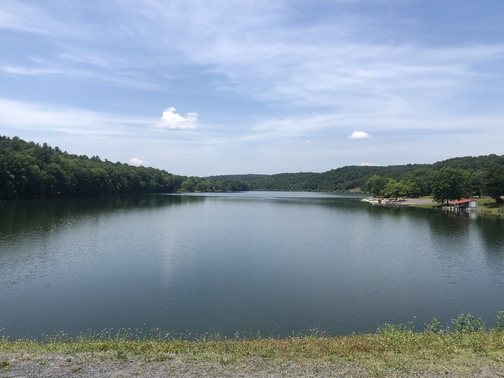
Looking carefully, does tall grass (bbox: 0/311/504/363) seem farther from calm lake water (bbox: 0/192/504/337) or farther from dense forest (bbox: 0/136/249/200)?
dense forest (bbox: 0/136/249/200)

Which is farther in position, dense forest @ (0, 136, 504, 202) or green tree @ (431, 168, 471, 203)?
green tree @ (431, 168, 471, 203)

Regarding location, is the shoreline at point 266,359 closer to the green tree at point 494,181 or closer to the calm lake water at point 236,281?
the calm lake water at point 236,281

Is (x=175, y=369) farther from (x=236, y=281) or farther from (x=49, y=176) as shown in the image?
(x=49, y=176)

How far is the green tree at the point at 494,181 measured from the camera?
6531cm

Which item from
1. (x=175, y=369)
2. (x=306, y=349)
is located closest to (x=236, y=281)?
(x=306, y=349)

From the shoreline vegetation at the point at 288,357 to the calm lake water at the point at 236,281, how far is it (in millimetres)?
3724

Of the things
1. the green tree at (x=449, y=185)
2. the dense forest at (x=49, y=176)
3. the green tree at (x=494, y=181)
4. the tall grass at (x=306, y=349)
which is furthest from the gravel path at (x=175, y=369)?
the dense forest at (x=49, y=176)

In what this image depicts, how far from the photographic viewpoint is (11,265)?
21.6 metres

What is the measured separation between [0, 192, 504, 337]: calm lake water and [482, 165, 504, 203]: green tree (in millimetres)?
33998

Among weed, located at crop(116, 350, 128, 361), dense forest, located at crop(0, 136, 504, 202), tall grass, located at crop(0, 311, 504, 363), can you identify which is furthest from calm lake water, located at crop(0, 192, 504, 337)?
dense forest, located at crop(0, 136, 504, 202)

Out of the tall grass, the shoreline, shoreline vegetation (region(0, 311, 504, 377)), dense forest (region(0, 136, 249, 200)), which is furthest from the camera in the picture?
dense forest (region(0, 136, 249, 200))

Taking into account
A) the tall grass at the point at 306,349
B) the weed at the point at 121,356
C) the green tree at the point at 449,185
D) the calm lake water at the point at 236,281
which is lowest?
the calm lake water at the point at 236,281

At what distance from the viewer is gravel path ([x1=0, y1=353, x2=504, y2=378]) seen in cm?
784

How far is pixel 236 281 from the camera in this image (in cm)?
2031
